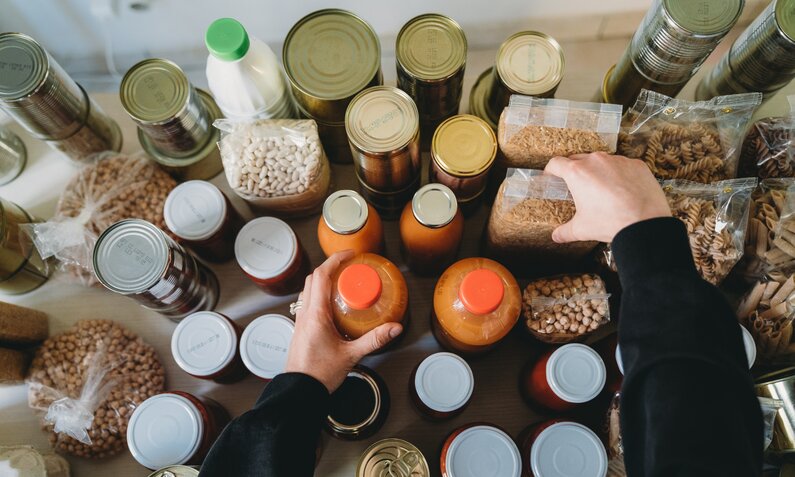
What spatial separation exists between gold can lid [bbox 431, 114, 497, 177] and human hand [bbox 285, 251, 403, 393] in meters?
0.28

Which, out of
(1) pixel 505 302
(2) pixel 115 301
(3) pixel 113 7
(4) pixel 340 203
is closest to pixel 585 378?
(1) pixel 505 302

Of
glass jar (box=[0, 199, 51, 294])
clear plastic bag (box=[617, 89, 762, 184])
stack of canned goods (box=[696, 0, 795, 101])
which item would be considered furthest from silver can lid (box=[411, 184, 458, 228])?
glass jar (box=[0, 199, 51, 294])

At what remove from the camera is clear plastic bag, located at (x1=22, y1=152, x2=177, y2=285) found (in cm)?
100

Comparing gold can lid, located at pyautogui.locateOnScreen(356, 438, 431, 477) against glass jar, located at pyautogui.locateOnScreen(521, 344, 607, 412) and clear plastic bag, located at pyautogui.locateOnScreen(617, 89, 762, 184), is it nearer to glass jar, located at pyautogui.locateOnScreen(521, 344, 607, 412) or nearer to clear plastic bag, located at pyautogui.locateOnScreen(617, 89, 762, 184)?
glass jar, located at pyautogui.locateOnScreen(521, 344, 607, 412)

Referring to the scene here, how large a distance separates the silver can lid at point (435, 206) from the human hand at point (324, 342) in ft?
0.58

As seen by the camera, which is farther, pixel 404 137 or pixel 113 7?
pixel 113 7

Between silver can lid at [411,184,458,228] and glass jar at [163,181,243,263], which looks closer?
silver can lid at [411,184,458,228]

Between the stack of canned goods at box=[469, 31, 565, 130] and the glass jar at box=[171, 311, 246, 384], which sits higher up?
the stack of canned goods at box=[469, 31, 565, 130]

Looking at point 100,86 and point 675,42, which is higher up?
point 675,42

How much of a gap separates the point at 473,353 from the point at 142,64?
844 mm

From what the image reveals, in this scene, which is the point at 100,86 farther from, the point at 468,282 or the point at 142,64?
the point at 468,282

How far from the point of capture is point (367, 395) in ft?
2.98

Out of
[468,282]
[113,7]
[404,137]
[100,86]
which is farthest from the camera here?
[100,86]

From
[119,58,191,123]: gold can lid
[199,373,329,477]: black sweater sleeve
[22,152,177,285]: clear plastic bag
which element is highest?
[119,58,191,123]: gold can lid
